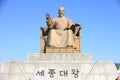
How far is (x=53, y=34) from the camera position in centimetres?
848

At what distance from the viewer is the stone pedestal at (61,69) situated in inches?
314

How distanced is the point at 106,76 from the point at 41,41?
7.00ft

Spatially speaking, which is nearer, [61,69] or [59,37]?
[61,69]

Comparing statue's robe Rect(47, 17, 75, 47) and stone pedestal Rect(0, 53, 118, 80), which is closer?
stone pedestal Rect(0, 53, 118, 80)

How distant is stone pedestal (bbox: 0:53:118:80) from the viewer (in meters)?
7.98

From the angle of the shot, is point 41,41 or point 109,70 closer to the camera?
point 109,70

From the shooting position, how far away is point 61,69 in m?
8.02

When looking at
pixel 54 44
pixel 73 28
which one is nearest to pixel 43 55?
pixel 54 44

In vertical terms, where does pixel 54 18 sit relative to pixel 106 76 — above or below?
above

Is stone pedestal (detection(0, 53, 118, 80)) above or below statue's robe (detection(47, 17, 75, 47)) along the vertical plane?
below

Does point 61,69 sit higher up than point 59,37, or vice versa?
point 59,37

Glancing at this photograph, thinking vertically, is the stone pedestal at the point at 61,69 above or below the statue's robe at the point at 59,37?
below

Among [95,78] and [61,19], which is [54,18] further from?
[95,78]

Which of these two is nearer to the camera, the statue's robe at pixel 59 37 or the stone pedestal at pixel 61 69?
the stone pedestal at pixel 61 69
